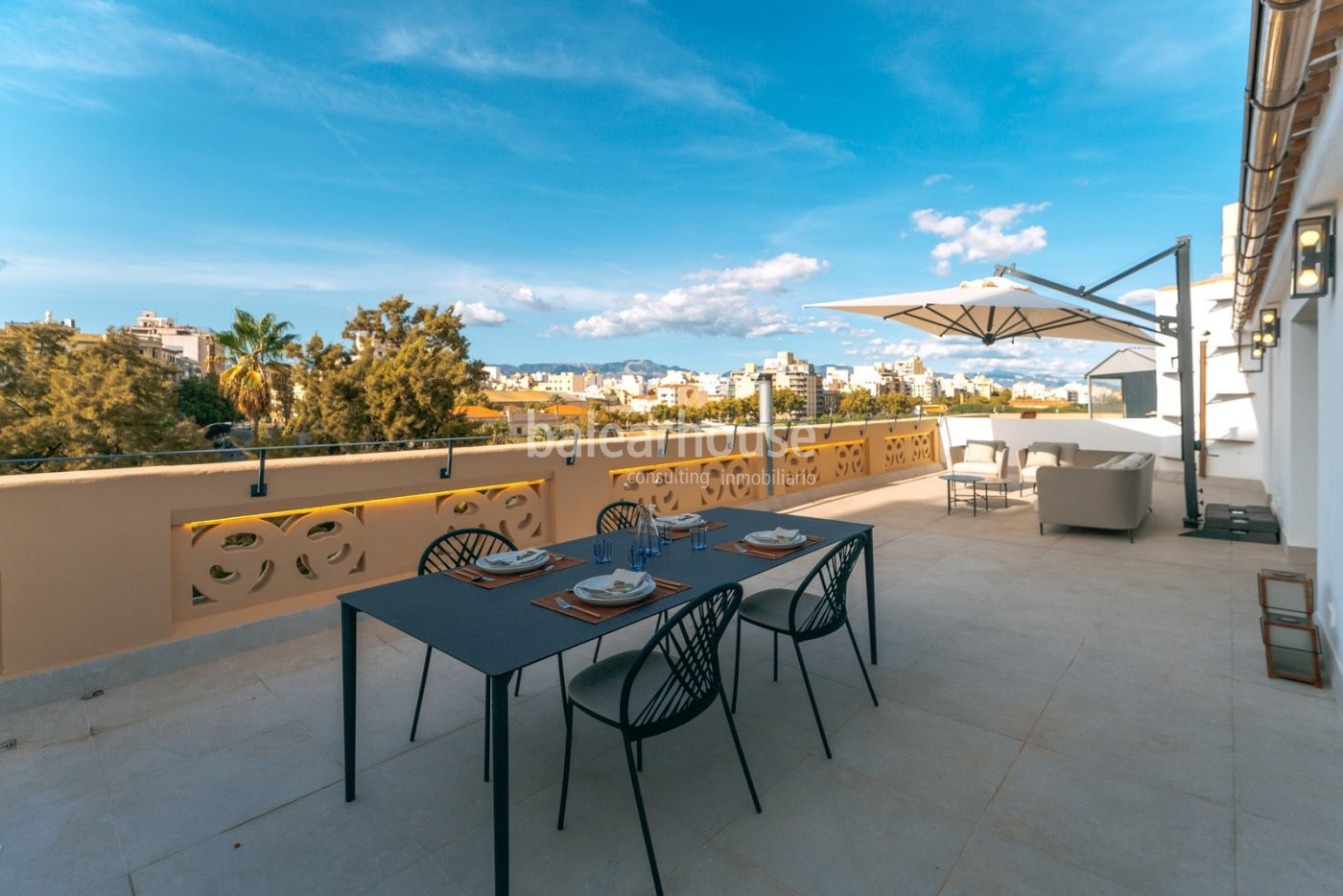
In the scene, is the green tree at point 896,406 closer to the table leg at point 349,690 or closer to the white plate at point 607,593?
the white plate at point 607,593

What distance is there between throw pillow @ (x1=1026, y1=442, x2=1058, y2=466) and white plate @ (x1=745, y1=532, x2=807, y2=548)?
696 centimetres

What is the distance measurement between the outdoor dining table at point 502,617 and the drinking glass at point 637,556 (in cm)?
5

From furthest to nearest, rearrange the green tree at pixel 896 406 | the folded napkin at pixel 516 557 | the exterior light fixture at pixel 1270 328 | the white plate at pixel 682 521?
the green tree at pixel 896 406 < the exterior light fixture at pixel 1270 328 < the white plate at pixel 682 521 < the folded napkin at pixel 516 557

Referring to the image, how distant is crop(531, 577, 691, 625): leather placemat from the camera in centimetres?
164

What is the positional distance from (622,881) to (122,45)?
2077 cm

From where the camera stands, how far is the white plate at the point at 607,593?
171cm

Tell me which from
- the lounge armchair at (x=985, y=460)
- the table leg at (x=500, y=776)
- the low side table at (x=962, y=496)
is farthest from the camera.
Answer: the lounge armchair at (x=985, y=460)

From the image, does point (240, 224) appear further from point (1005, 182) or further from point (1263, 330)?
point (1263, 330)

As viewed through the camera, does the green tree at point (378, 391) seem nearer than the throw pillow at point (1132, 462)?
No

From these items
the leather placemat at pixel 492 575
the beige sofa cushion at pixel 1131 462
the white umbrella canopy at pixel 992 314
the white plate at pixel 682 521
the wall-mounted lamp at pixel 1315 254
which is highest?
the white umbrella canopy at pixel 992 314

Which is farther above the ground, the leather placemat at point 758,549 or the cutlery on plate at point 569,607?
the leather placemat at point 758,549

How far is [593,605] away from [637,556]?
1.56ft

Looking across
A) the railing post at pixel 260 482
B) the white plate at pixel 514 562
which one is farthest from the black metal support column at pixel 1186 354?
the railing post at pixel 260 482

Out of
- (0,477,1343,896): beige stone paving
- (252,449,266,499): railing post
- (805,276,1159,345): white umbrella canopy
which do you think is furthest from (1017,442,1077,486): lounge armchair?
(252,449,266,499): railing post
